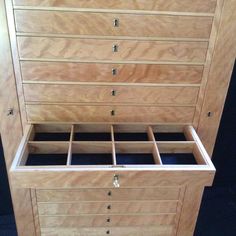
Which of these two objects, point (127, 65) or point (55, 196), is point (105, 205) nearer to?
point (55, 196)

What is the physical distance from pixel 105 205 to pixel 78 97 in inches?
16.9

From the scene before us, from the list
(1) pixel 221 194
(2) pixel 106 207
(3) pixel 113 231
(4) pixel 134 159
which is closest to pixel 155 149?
(4) pixel 134 159

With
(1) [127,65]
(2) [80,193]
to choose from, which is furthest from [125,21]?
(2) [80,193]

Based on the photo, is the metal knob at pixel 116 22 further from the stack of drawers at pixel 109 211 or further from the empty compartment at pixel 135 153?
the stack of drawers at pixel 109 211

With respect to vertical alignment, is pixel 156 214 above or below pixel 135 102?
below

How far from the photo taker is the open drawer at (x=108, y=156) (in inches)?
33.1

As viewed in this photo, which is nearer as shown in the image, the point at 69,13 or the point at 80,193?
the point at 69,13

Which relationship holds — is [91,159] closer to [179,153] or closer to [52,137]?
[52,137]

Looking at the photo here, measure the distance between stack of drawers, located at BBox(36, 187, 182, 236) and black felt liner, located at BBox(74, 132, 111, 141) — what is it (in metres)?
0.19

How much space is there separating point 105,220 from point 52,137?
1.30 feet

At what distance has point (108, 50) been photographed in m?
0.93

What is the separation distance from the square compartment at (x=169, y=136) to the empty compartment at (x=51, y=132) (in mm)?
363

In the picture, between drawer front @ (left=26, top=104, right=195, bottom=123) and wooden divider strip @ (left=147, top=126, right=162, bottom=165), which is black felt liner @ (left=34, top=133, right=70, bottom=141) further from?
wooden divider strip @ (left=147, top=126, right=162, bottom=165)

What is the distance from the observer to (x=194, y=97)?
3.39 ft
